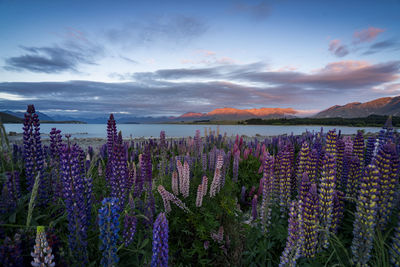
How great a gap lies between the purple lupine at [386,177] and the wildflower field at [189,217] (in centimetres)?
1

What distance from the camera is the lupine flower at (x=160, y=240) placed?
6.77ft

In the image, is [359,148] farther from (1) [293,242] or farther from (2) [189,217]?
(2) [189,217]

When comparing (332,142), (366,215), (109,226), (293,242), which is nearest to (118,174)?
(109,226)

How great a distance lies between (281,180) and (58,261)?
3.79 metres

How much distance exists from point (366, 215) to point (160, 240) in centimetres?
277

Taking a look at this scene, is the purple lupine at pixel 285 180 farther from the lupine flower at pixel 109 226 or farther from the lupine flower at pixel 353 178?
the lupine flower at pixel 109 226

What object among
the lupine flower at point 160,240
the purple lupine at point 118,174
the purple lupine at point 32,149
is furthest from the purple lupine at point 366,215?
the purple lupine at point 32,149

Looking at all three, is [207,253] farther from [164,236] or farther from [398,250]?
[398,250]

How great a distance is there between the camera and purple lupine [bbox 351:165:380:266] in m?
2.82

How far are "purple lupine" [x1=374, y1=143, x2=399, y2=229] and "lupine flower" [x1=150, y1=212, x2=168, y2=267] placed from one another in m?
3.09

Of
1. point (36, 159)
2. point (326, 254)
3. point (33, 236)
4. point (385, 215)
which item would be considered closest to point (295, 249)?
point (326, 254)

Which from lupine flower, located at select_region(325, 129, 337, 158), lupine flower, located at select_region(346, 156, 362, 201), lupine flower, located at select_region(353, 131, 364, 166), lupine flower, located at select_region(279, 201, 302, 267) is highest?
lupine flower, located at select_region(325, 129, 337, 158)

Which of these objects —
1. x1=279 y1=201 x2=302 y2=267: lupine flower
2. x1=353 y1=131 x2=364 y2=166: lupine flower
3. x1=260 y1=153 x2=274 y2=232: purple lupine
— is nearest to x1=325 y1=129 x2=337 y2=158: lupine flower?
x1=260 y1=153 x2=274 y2=232: purple lupine

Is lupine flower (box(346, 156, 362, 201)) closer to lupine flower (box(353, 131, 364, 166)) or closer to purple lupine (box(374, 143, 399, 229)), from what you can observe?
purple lupine (box(374, 143, 399, 229))
